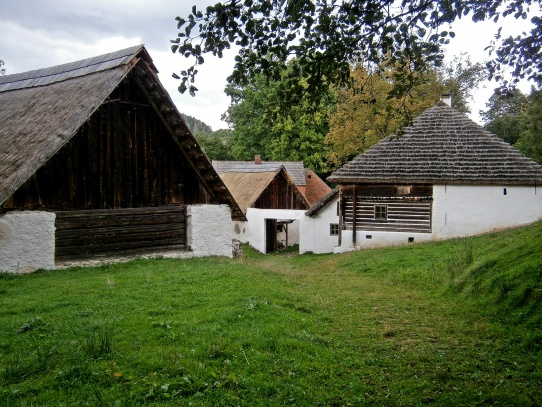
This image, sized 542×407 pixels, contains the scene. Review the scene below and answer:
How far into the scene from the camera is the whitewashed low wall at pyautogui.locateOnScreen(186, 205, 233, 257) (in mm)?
15312

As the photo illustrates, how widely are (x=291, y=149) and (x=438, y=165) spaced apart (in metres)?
25.3

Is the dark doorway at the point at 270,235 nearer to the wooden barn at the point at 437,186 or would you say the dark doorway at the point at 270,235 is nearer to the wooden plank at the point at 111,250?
the wooden barn at the point at 437,186

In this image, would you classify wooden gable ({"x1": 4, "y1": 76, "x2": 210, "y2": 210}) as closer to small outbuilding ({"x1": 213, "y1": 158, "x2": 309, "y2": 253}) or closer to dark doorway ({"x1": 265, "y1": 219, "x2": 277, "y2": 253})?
small outbuilding ({"x1": 213, "y1": 158, "x2": 309, "y2": 253})

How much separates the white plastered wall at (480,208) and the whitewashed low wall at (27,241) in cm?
1533

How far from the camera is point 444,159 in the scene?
20.9 metres

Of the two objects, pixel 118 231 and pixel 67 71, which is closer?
pixel 118 231

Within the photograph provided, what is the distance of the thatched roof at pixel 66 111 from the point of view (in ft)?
38.2

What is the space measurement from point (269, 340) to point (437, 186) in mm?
16175

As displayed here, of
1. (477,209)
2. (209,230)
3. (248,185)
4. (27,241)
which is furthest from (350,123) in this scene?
(27,241)

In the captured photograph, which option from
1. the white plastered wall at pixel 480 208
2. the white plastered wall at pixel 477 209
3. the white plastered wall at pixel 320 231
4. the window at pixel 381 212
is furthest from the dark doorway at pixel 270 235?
the white plastered wall at pixel 480 208

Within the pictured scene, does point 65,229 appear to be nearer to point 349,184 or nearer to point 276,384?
point 276,384

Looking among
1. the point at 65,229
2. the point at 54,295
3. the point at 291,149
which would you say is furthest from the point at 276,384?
the point at 291,149

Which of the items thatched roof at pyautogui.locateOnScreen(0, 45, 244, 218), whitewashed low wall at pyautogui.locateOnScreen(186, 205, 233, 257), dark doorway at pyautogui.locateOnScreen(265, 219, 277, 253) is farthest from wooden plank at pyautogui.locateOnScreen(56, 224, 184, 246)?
dark doorway at pyautogui.locateOnScreen(265, 219, 277, 253)

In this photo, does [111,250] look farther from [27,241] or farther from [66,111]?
[66,111]
